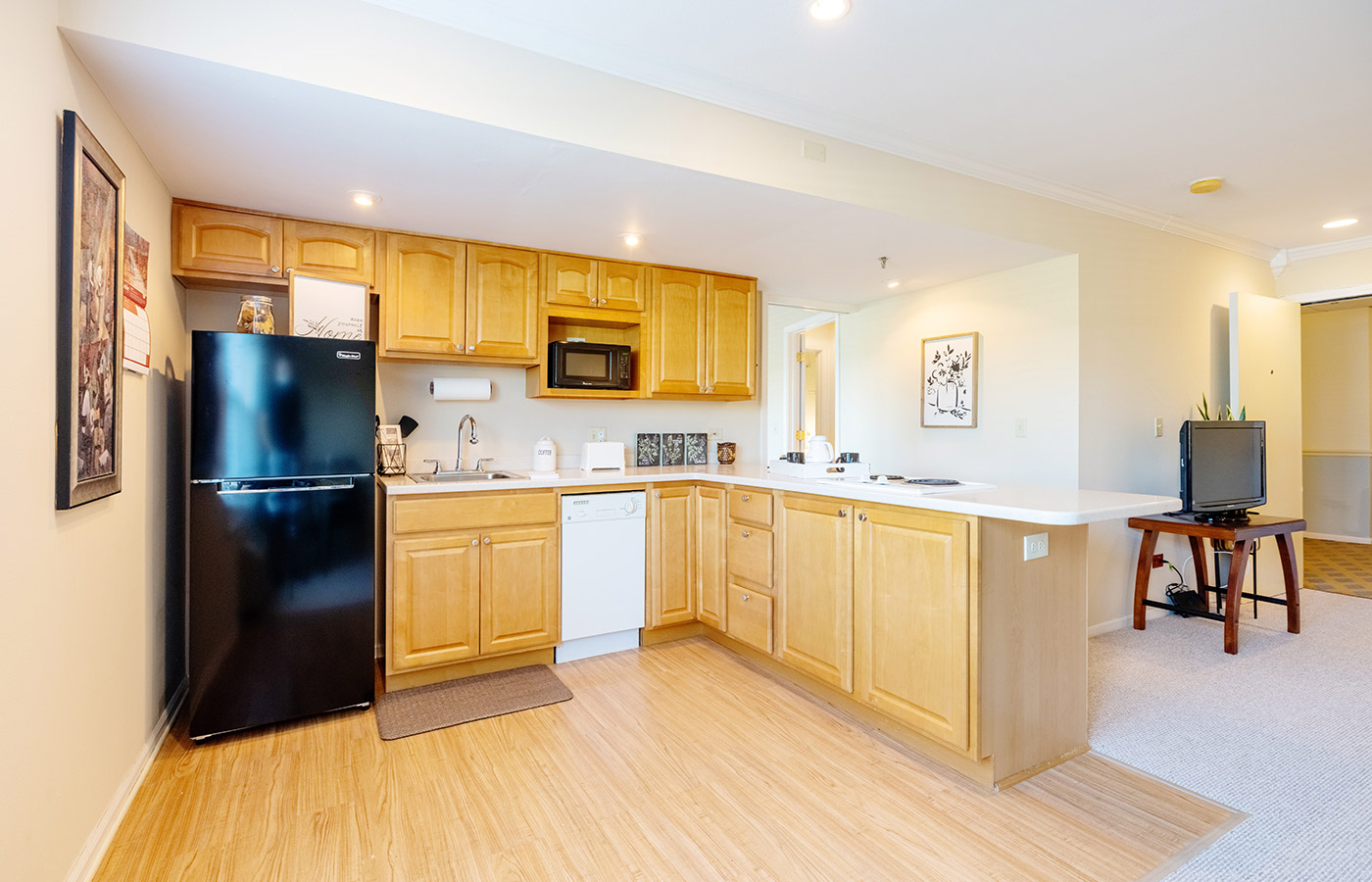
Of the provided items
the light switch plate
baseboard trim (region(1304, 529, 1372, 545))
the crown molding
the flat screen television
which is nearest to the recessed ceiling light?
the light switch plate

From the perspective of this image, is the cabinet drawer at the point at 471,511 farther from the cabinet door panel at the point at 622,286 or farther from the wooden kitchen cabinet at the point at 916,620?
the wooden kitchen cabinet at the point at 916,620

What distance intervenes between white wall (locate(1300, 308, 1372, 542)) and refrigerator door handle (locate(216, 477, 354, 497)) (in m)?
7.98

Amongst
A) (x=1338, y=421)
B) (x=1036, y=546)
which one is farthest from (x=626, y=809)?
(x=1338, y=421)

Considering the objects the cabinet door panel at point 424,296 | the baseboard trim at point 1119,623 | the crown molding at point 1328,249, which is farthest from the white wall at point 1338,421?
the cabinet door panel at point 424,296

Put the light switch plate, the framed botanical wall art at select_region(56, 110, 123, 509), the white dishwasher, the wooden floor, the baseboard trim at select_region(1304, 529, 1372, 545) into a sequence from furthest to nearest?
1. the baseboard trim at select_region(1304, 529, 1372, 545)
2. the white dishwasher
3. the light switch plate
4. the wooden floor
5. the framed botanical wall art at select_region(56, 110, 123, 509)

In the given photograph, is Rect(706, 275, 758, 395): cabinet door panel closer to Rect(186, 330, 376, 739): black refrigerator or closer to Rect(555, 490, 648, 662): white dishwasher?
Rect(555, 490, 648, 662): white dishwasher

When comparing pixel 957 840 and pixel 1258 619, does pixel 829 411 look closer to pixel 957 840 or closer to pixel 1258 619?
pixel 1258 619

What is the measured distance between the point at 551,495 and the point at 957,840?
2.12m

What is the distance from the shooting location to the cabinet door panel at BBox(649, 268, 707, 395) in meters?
3.77

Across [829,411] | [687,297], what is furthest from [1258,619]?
[687,297]

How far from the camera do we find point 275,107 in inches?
76.3

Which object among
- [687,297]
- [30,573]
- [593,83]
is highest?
[593,83]

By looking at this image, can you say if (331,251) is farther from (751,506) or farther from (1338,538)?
(1338,538)

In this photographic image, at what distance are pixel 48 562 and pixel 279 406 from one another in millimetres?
1010
